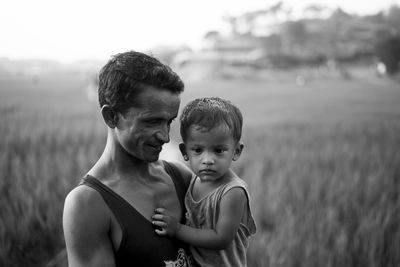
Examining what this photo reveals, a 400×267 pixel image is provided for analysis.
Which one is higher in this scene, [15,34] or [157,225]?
[15,34]

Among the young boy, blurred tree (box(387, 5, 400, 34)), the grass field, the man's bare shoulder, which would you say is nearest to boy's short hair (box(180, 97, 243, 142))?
the young boy

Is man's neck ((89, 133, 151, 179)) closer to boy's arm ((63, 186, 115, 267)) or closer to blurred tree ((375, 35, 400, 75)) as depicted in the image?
boy's arm ((63, 186, 115, 267))

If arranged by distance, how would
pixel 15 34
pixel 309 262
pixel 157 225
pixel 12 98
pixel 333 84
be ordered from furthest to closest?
1. pixel 333 84
2. pixel 12 98
3. pixel 15 34
4. pixel 309 262
5. pixel 157 225

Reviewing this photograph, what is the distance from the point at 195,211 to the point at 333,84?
3461 millimetres

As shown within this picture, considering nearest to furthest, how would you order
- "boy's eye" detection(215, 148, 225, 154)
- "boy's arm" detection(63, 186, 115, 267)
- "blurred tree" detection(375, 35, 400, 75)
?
"boy's arm" detection(63, 186, 115, 267)
"boy's eye" detection(215, 148, 225, 154)
"blurred tree" detection(375, 35, 400, 75)

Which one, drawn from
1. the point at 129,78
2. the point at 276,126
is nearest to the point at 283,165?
the point at 276,126

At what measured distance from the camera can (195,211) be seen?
0.98m

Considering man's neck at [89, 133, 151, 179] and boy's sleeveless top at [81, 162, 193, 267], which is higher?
man's neck at [89, 133, 151, 179]

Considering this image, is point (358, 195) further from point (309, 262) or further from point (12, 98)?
point (12, 98)

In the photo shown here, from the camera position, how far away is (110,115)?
2.97 ft

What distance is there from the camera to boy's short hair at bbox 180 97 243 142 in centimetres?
90

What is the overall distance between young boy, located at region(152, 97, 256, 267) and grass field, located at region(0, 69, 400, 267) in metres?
0.85

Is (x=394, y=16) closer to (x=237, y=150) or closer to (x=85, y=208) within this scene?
(x=237, y=150)

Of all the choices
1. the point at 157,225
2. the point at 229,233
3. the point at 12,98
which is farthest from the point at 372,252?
the point at 12,98
